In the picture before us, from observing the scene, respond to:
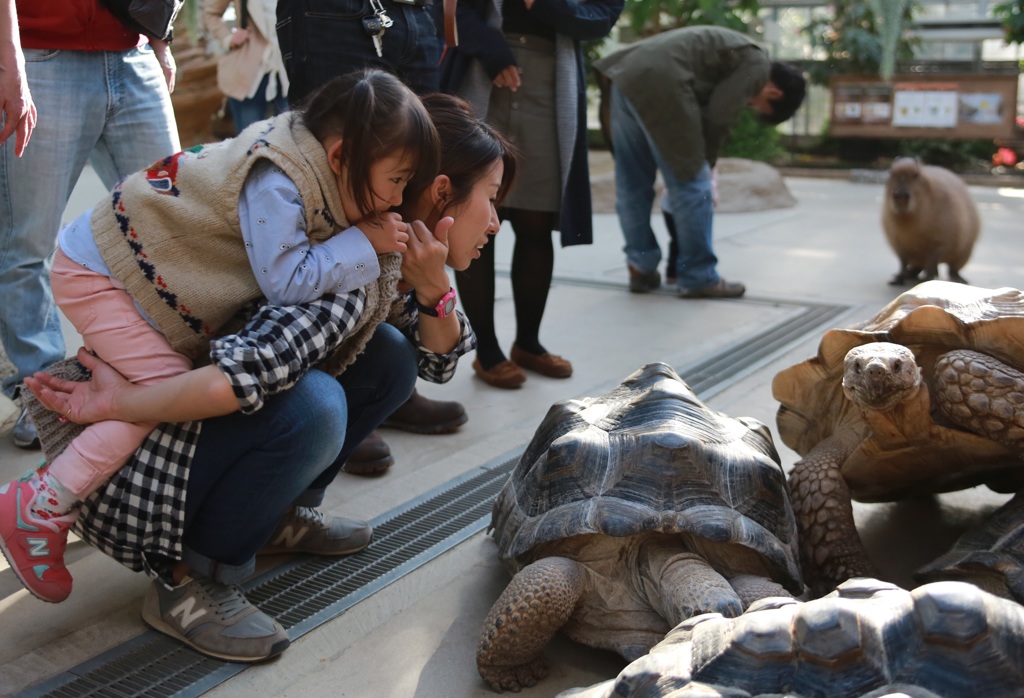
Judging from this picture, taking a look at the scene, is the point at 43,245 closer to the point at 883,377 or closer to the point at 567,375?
the point at 567,375

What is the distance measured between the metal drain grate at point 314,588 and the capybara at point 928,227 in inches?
156

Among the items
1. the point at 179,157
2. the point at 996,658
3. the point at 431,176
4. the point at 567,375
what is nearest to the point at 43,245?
the point at 179,157

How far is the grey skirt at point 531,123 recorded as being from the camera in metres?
3.92

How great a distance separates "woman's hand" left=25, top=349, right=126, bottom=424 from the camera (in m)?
1.97

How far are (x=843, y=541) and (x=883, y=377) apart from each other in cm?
41

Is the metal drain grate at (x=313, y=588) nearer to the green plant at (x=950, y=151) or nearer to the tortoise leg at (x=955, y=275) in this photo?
the tortoise leg at (x=955, y=275)

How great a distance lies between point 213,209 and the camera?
1.94 m

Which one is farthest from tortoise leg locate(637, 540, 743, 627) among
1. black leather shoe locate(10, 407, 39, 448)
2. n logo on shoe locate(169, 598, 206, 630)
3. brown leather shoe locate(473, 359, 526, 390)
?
black leather shoe locate(10, 407, 39, 448)

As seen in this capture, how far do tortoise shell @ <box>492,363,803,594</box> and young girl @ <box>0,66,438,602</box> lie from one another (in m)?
0.57

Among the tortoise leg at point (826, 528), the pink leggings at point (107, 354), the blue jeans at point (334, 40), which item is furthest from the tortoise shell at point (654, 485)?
the blue jeans at point (334, 40)

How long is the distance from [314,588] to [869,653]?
4.65 feet

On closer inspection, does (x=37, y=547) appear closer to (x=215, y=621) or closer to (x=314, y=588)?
(x=215, y=621)

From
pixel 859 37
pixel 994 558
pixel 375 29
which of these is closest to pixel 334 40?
pixel 375 29

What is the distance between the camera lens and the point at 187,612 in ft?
6.91
